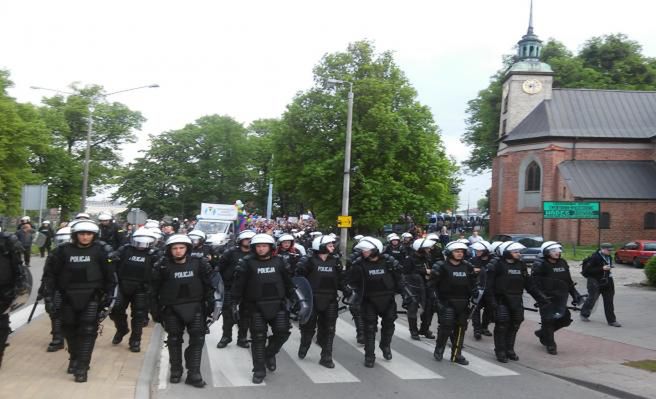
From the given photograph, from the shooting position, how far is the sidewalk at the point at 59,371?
620 cm

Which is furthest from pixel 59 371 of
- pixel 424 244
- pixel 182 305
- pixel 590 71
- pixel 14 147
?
pixel 590 71

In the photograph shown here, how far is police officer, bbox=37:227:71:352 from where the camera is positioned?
6953mm

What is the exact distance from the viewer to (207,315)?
717cm

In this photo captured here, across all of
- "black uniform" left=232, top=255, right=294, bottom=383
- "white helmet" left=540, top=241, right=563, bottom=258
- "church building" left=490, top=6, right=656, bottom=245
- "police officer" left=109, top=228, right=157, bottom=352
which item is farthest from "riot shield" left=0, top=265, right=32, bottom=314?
"church building" left=490, top=6, right=656, bottom=245

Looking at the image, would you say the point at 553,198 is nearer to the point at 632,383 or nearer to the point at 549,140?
the point at 549,140

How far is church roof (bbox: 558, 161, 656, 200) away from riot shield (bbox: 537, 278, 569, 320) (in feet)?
107

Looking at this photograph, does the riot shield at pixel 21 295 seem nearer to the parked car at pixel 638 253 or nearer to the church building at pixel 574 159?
the parked car at pixel 638 253

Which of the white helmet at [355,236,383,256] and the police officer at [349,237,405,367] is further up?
the white helmet at [355,236,383,256]

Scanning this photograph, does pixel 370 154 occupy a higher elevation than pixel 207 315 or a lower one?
higher

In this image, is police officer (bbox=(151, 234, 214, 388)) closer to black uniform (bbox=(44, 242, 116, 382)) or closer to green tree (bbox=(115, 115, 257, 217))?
black uniform (bbox=(44, 242, 116, 382))

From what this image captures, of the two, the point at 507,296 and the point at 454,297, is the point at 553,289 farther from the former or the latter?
the point at 454,297

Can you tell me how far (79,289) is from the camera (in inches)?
269

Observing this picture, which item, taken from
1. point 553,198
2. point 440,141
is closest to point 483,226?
point 553,198

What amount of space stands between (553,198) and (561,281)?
115ft
